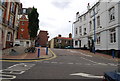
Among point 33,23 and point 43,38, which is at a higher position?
point 33,23

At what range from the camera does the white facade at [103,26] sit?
18992 millimetres

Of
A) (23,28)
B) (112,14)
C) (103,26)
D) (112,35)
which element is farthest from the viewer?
(23,28)

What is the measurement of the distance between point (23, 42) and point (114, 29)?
37.8m

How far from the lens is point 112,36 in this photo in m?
20.2

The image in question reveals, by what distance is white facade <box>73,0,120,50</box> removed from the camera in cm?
1899

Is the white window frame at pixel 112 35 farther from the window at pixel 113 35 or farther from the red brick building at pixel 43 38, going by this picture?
the red brick building at pixel 43 38

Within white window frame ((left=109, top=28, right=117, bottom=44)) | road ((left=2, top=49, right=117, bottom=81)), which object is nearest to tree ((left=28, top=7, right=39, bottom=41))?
road ((left=2, top=49, right=117, bottom=81))

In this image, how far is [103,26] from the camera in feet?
75.2

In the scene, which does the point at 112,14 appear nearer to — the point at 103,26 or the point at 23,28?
the point at 103,26

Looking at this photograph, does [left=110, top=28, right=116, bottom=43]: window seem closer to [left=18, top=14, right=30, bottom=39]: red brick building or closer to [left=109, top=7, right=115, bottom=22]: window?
[left=109, top=7, right=115, bottom=22]: window

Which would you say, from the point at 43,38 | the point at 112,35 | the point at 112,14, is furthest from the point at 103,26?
the point at 43,38

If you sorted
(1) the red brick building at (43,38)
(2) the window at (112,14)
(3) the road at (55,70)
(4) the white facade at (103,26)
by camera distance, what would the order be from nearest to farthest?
(3) the road at (55,70), (4) the white facade at (103,26), (2) the window at (112,14), (1) the red brick building at (43,38)

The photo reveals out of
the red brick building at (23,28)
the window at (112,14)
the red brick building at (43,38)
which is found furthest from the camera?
the red brick building at (43,38)

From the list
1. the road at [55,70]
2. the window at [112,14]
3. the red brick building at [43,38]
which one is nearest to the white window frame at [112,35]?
the window at [112,14]
